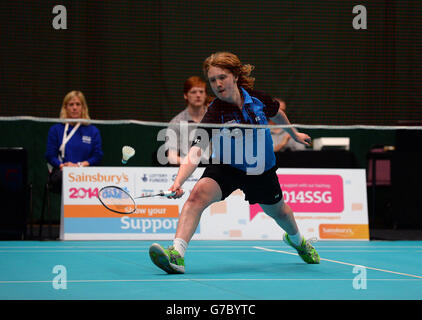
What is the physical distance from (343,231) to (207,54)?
419cm

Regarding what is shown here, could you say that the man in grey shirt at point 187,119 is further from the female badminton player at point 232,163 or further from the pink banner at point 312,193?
the female badminton player at point 232,163

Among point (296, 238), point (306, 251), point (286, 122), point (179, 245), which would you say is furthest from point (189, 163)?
point (306, 251)

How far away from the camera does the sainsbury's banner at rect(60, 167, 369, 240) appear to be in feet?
27.0

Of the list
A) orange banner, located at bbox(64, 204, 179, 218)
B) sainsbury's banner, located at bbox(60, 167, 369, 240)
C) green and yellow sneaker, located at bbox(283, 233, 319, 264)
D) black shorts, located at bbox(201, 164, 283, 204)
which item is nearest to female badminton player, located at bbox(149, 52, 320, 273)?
black shorts, located at bbox(201, 164, 283, 204)

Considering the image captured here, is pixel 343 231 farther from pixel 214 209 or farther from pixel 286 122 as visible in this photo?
pixel 286 122

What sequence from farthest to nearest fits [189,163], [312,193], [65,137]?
1. [65,137]
2. [312,193]
3. [189,163]

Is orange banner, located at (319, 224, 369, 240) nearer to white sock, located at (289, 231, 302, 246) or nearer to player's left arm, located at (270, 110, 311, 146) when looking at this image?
white sock, located at (289, 231, 302, 246)

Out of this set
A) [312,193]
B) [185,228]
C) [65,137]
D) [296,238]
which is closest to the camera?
[185,228]

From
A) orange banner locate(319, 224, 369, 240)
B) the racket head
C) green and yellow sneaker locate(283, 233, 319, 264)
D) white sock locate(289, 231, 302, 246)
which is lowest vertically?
orange banner locate(319, 224, 369, 240)

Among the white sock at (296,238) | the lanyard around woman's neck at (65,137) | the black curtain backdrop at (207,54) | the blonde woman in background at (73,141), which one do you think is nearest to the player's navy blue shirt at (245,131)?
the white sock at (296,238)

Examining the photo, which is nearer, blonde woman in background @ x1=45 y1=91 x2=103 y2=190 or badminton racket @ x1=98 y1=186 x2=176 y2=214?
badminton racket @ x1=98 y1=186 x2=176 y2=214

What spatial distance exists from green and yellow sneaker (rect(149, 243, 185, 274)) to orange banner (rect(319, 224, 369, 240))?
3973mm

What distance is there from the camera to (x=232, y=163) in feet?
17.0

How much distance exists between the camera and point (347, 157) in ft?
31.5
